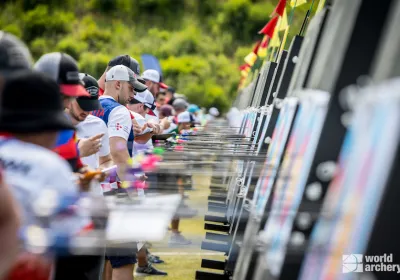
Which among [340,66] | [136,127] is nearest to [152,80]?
[136,127]

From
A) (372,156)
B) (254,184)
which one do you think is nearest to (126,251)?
(254,184)

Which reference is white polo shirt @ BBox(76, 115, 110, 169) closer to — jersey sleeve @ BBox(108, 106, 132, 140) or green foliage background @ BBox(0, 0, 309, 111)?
jersey sleeve @ BBox(108, 106, 132, 140)

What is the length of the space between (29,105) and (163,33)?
197 ft

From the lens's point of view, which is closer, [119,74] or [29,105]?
[29,105]

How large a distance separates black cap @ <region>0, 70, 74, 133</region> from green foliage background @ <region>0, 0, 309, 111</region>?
4231cm

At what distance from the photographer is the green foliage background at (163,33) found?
4928 centimetres

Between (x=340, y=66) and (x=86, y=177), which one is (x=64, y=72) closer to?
(x=86, y=177)

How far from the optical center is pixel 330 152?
342 centimetres

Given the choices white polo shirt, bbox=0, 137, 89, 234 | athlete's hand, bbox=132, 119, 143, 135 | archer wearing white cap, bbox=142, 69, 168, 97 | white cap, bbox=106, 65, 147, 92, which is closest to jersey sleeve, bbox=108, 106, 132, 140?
white cap, bbox=106, 65, 147, 92

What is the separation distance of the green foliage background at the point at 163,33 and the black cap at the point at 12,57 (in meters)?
41.8

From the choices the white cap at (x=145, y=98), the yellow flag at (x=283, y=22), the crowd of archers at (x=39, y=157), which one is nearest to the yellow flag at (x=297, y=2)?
the yellow flag at (x=283, y=22)

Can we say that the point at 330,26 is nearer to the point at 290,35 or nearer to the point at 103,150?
the point at 103,150

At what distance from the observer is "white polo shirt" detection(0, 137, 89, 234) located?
324 cm

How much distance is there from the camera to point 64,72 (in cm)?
451
